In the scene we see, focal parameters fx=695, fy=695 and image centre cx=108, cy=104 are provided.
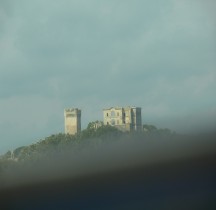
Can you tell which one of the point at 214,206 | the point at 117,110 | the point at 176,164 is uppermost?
the point at 117,110

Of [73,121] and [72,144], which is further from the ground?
[73,121]

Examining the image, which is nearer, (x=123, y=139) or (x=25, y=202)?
(x=25, y=202)

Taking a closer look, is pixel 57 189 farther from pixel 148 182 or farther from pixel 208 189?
pixel 208 189

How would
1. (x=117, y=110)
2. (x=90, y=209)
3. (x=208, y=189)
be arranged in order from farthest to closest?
1. (x=117, y=110)
2. (x=208, y=189)
3. (x=90, y=209)

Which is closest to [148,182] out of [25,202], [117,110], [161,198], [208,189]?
[161,198]

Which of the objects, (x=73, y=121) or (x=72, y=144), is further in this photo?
(x=73, y=121)

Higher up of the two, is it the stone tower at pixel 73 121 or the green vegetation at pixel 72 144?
the stone tower at pixel 73 121

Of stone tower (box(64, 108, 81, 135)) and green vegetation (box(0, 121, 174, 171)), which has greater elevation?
stone tower (box(64, 108, 81, 135))

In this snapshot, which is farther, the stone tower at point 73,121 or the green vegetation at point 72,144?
the stone tower at point 73,121

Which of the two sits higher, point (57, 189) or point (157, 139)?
point (157, 139)

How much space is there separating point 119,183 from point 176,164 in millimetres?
1006

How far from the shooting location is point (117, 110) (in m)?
22.6

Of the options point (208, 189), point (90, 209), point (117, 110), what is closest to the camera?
point (90, 209)

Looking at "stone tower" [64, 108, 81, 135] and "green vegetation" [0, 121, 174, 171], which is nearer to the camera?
"green vegetation" [0, 121, 174, 171]
